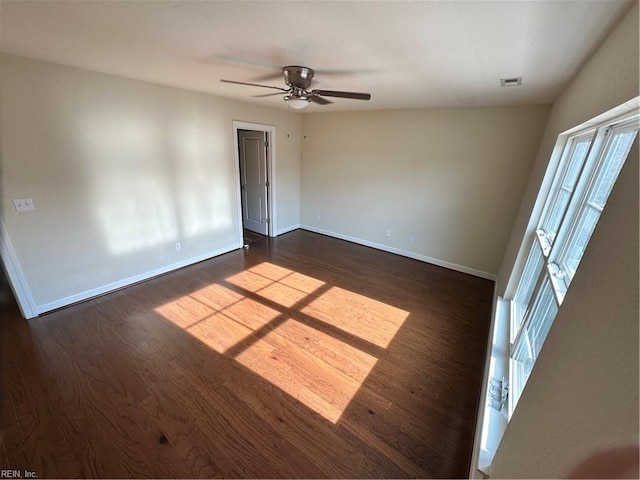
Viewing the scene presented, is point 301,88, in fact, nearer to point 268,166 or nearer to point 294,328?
point 294,328

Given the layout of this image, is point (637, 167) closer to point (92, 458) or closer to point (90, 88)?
point (92, 458)

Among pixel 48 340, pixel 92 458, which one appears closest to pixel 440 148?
pixel 92 458

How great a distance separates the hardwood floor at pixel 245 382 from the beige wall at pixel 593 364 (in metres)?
0.89

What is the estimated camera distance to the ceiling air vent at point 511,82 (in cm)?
210

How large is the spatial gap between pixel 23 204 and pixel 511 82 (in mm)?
4449

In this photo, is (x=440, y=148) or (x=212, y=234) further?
(x=212, y=234)

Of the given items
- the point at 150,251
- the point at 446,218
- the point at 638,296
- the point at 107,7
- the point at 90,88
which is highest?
the point at 107,7

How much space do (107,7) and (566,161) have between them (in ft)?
10.2

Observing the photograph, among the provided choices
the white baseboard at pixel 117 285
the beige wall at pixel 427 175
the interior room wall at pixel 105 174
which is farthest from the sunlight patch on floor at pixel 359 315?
the interior room wall at pixel 105 174

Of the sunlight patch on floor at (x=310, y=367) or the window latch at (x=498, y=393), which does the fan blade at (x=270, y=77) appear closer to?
the sunlight patch on floor at (x=310, y=367)

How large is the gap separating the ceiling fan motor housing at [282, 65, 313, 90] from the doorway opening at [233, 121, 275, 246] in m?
2.30

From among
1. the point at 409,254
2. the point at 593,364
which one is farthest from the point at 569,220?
the point at 409,254

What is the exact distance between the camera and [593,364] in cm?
57

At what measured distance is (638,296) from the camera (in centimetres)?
50
